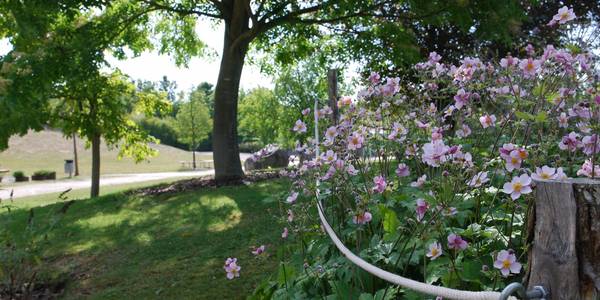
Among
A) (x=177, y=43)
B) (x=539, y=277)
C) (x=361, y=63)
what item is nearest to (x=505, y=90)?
(x=539, y=277)

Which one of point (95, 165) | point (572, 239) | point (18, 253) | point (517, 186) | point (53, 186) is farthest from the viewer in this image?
point (53, 186)

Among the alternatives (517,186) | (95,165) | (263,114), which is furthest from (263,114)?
(517,186)

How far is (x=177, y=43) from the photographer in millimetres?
14117

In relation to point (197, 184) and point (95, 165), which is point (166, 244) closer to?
point (197, 184)

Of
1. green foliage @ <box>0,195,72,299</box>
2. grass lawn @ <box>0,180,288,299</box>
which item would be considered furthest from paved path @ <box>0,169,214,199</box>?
green foliage @ <box>0,195,72,299</box>

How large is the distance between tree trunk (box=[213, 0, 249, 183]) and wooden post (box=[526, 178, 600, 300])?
9820mm

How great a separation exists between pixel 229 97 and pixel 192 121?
3199cm

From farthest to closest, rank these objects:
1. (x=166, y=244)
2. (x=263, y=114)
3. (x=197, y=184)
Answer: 1. (x=263, y=114)
2. (x=197, y=184)
3. (x=166, y=244)

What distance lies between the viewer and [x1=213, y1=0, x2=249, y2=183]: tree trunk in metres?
11.0

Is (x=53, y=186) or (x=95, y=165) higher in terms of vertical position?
(x=95, y=165)

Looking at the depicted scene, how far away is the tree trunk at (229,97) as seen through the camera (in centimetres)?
1102

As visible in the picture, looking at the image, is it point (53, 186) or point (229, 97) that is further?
point (53, 186)

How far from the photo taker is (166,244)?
21.1 ft

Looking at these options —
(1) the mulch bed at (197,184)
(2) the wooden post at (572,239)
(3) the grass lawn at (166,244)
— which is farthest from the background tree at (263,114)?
(2) the wooden post at (572,239)
